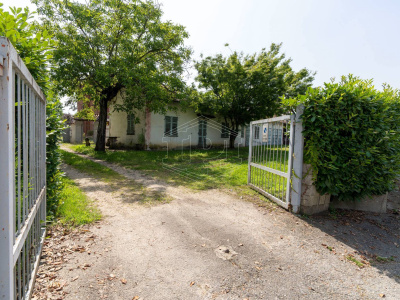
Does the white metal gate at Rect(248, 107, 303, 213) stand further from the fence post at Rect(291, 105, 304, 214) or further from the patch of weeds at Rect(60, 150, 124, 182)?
the patch of weeds at Rect(60, 150, 124, 182)

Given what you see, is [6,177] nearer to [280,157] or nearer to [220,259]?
[220,259]

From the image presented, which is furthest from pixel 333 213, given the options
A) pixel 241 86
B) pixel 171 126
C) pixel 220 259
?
pixel 171 126

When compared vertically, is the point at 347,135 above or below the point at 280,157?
above

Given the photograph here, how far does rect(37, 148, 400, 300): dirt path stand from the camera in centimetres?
228

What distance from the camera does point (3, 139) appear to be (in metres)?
1.18

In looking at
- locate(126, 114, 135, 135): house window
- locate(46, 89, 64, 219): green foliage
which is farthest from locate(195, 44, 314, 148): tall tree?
locate(46, 89, 64, 219): green foliage

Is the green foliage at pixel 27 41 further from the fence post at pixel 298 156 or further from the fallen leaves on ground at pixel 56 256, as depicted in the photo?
the fence post at pixel 298 156

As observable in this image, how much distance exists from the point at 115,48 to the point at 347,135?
12.3m

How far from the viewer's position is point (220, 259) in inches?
110

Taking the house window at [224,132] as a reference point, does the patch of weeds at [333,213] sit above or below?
below

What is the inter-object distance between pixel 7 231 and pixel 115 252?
1890 millimetres

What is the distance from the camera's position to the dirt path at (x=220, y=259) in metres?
2.28

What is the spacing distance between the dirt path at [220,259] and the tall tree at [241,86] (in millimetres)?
11316

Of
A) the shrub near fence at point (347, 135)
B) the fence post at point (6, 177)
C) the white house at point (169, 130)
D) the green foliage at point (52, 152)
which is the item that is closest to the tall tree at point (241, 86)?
the white house at point (169, 130)
